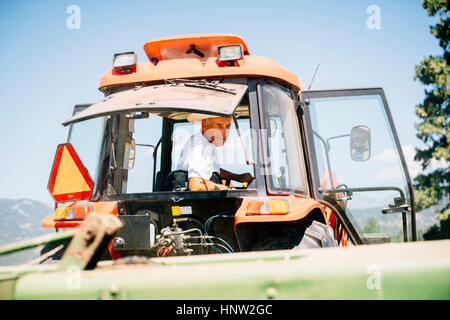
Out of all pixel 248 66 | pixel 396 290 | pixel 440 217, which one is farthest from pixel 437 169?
pixel 396 290

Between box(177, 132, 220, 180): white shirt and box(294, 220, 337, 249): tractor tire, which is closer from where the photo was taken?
box(294, 220, 337, 249): tractor tire

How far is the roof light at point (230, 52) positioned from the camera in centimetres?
318

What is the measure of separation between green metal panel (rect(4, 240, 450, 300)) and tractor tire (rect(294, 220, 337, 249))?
156 cm

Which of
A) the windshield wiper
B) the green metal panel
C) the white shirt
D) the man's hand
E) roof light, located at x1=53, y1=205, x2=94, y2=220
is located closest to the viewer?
the green metal panel

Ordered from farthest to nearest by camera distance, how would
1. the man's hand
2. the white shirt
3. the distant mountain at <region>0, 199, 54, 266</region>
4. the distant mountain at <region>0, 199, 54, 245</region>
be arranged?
the distant mountain at <region>0, 199, 54, 245</region>, the distant mountain at <region>0, 199, 54, 266</region>, the man's hand, the white shirt

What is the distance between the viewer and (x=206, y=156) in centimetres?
333

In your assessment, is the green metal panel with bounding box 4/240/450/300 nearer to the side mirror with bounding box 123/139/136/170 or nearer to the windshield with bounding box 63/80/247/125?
the windshield with bounding box 63/80/247/125

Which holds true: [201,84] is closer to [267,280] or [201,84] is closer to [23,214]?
[267,280]

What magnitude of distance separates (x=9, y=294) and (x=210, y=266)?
2.23ft

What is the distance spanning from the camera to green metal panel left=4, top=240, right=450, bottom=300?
1.25m

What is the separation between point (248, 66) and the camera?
3164 millimetres
